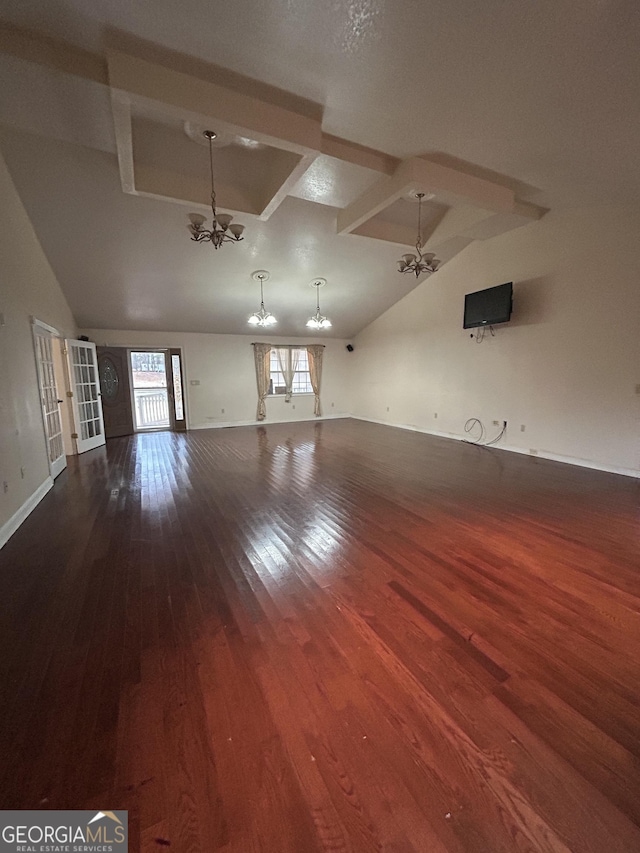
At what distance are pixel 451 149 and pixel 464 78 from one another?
0.86m

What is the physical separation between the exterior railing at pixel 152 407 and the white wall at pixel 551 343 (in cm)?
648

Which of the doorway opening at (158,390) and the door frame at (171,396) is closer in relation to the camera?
the door frame at (171,396)

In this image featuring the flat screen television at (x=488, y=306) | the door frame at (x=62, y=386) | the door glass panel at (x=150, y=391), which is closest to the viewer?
the door frame at (x=62, y=386)

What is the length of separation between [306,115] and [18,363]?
3.51 metres

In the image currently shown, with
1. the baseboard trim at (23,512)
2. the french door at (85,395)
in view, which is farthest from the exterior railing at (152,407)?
the baseboard trim at (23,512)

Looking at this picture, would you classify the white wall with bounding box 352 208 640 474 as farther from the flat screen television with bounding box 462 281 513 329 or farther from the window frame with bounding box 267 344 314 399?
the window frame with bounding box 267 344 314 399

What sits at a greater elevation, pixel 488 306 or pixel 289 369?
pixel 488 306

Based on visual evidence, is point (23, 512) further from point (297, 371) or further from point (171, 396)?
point (297, 371)

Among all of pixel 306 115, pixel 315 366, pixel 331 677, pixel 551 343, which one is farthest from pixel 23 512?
pixel 315 366

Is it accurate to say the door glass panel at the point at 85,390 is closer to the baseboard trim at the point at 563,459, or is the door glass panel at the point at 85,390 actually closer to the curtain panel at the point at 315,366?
the curtain panel at the point at 315,366

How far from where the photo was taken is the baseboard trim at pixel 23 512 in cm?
284

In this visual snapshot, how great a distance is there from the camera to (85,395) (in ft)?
20.9

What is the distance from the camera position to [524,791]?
43.3 inches

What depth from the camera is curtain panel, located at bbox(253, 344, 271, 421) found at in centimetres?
885
